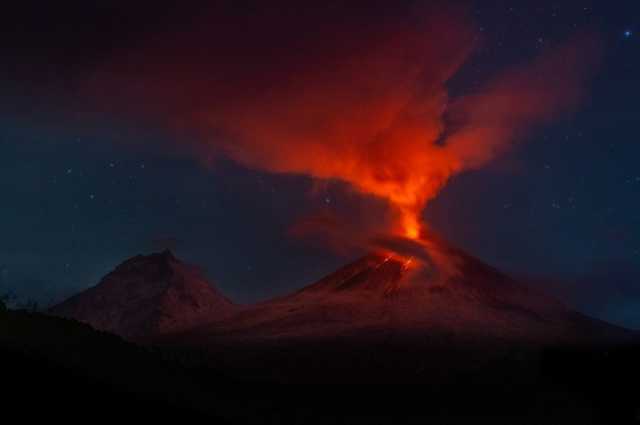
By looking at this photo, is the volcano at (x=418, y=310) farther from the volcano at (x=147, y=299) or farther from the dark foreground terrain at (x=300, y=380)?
the volcano at (x=147, y=299)

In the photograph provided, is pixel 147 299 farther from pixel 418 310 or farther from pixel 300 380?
pixel 300 380

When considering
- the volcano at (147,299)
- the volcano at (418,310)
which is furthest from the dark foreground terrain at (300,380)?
the volcano at (147,299)

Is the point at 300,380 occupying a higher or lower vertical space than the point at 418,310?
lower

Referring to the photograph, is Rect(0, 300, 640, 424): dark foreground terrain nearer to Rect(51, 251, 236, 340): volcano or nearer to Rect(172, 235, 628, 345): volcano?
Rect(172, 235, 628, 345): volcano

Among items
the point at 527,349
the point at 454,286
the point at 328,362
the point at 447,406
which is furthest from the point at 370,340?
the point at 454,286

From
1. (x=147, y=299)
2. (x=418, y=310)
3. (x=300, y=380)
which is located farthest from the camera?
(x=147, y=299)

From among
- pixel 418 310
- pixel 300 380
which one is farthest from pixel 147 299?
pixel 300 380

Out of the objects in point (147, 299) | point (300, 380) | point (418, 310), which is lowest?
point (300, 380)
